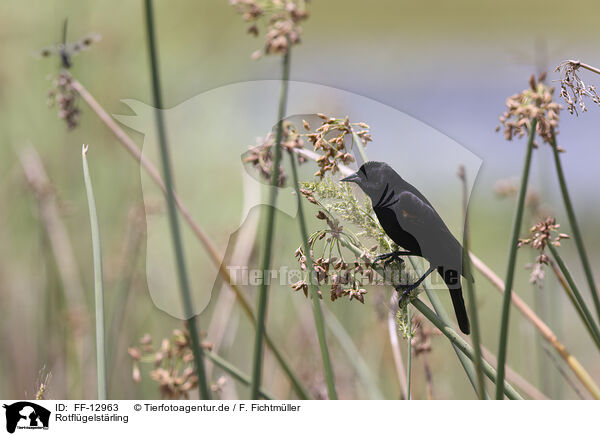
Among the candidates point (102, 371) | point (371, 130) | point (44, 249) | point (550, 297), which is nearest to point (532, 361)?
point (550, 297)

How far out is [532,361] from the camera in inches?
39.0

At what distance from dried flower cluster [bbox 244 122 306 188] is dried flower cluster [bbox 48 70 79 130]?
240 mm

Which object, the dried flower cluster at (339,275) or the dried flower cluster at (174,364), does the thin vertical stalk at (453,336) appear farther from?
the dried flower cluster at (174,364)

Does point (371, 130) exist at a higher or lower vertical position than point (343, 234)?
higher

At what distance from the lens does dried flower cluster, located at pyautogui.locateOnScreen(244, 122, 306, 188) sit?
54 centimetres

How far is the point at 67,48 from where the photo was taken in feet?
2.37

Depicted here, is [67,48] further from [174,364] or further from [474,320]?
[474,320]

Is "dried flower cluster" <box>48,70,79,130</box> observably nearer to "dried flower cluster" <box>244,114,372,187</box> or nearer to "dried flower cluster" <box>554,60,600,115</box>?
"dried flower cluster" <box>244,114,372,187</box>

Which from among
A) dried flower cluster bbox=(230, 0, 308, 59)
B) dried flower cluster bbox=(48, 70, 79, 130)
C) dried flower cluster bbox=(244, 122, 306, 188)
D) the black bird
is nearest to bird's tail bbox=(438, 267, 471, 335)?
the black bird

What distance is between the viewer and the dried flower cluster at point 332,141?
0.51m
